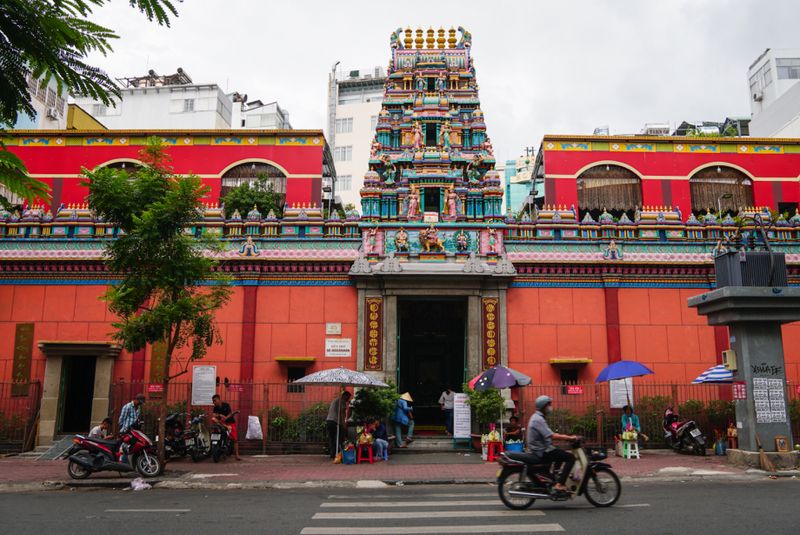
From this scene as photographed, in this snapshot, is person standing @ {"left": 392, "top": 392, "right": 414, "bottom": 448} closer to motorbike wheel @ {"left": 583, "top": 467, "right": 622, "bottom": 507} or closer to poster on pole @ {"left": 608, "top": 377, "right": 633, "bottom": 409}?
poster on pole @ {"left": 608, "top": 377, "right": 633, "bottom": 409}

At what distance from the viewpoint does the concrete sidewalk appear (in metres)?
14.9

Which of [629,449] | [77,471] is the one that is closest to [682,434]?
[629,449]

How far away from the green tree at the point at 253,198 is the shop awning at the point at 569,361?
13.2m

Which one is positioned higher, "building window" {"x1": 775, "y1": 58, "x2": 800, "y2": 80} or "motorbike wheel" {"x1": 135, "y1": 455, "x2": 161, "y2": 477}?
"building window" {"x1": 775, "y1": 58, "x2": 800, "y2": 80}

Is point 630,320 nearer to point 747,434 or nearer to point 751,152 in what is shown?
point 747,434

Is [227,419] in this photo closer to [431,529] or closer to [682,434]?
[431,529]

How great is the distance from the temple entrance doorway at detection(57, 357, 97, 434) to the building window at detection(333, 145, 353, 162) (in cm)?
4658

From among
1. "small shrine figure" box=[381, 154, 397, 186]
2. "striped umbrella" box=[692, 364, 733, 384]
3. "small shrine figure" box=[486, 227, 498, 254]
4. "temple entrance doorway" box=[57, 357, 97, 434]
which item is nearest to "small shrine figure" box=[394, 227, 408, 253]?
"small shrine figure" box=[381, 154, 397, 186]

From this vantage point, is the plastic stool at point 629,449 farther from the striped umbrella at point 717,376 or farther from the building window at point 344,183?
the building window at point 344,183

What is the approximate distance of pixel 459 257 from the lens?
23469mm

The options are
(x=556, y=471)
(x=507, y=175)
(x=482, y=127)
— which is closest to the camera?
(x=556, y=471)

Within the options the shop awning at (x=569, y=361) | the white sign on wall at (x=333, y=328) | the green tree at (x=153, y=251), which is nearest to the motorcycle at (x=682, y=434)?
the shop awning at (x=569, y=361)

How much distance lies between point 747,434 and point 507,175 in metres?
74.3

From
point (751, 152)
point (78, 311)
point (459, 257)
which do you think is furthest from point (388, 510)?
point (751, 152)
